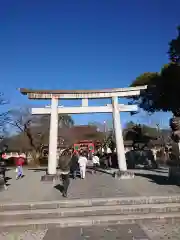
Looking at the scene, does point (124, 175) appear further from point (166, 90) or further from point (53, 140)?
point (166, 90)

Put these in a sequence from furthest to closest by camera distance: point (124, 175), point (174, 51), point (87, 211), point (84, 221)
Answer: point (174, 51), point (124, 175), point (87, 211), point (84, 221)

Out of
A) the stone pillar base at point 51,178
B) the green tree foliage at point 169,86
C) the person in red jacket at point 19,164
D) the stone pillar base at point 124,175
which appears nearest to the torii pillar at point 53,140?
the stone pillar base at point 51,178

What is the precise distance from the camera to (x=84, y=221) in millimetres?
6371

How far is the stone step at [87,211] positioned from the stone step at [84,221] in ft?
0.70

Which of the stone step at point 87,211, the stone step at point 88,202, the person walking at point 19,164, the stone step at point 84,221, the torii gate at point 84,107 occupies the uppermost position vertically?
the torii gate at point 84,107

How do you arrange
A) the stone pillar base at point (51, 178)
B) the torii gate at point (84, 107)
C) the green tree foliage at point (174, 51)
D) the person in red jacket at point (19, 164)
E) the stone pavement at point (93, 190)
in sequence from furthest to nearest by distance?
the green tree foliage at point (174, 51), the person in red jacket at point (19, 164), the torii gate at point (84, 107), the stone pillar base at point (51, 178), the stone pavement at point (93, 190)

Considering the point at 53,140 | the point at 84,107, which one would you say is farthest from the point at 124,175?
the point at 84,107

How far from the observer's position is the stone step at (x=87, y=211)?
6746 mm

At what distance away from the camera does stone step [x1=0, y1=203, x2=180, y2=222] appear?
22.1 ft

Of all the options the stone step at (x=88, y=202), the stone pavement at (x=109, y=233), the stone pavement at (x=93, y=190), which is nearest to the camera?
the stone pavement at (x=109, y=233)

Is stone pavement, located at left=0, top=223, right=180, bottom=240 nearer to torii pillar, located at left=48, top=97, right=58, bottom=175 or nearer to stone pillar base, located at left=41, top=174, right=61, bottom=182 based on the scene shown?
stone pillar base, located at left=41, top=174, right=61, bottom=182

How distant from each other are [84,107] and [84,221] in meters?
9.48

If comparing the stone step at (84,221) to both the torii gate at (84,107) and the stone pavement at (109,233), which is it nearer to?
the stone pavement at (109,233)

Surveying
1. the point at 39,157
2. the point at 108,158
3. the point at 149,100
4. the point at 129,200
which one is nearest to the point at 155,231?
the point at 129,200
